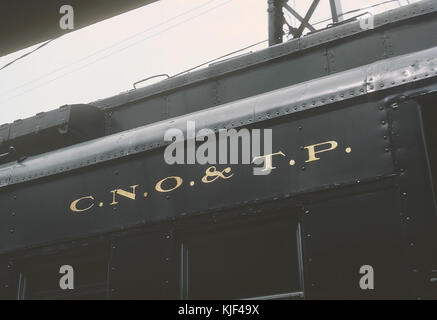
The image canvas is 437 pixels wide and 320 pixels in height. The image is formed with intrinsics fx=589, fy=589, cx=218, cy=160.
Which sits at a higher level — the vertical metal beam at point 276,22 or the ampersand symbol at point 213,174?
the vertical metal beam at point 276,22

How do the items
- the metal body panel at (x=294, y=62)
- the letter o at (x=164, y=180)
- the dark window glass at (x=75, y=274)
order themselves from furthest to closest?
the metal body panel at (x=294, y=62), the dark window glass at (x=75, y=274), the letter o at (x=164, y=180)

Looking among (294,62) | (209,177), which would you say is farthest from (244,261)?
(294,62)

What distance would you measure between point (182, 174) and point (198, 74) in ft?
5.03

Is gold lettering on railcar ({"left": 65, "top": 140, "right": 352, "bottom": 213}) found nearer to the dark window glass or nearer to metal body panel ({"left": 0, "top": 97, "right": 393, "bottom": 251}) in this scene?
metal body panel ({"left": 0, "top": 97, "right": 393, "bottom": 251})

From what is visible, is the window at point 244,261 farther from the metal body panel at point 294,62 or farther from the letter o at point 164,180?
the metal body panel at point 294,62

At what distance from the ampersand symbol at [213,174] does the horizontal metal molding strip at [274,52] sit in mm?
1483

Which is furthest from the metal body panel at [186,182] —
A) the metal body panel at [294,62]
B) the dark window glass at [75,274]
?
the metal body panel at [294,62]

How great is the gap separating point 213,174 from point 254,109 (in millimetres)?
563

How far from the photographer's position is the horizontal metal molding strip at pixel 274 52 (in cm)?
478

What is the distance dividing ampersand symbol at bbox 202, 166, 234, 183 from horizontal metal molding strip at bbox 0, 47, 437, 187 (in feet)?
1.05

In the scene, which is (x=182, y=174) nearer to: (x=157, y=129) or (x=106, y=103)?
(x=157, y=129)

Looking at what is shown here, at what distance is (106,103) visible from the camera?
6.00 m

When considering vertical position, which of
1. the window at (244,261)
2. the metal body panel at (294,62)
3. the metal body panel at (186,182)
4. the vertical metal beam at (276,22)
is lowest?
the window at (244,261)
